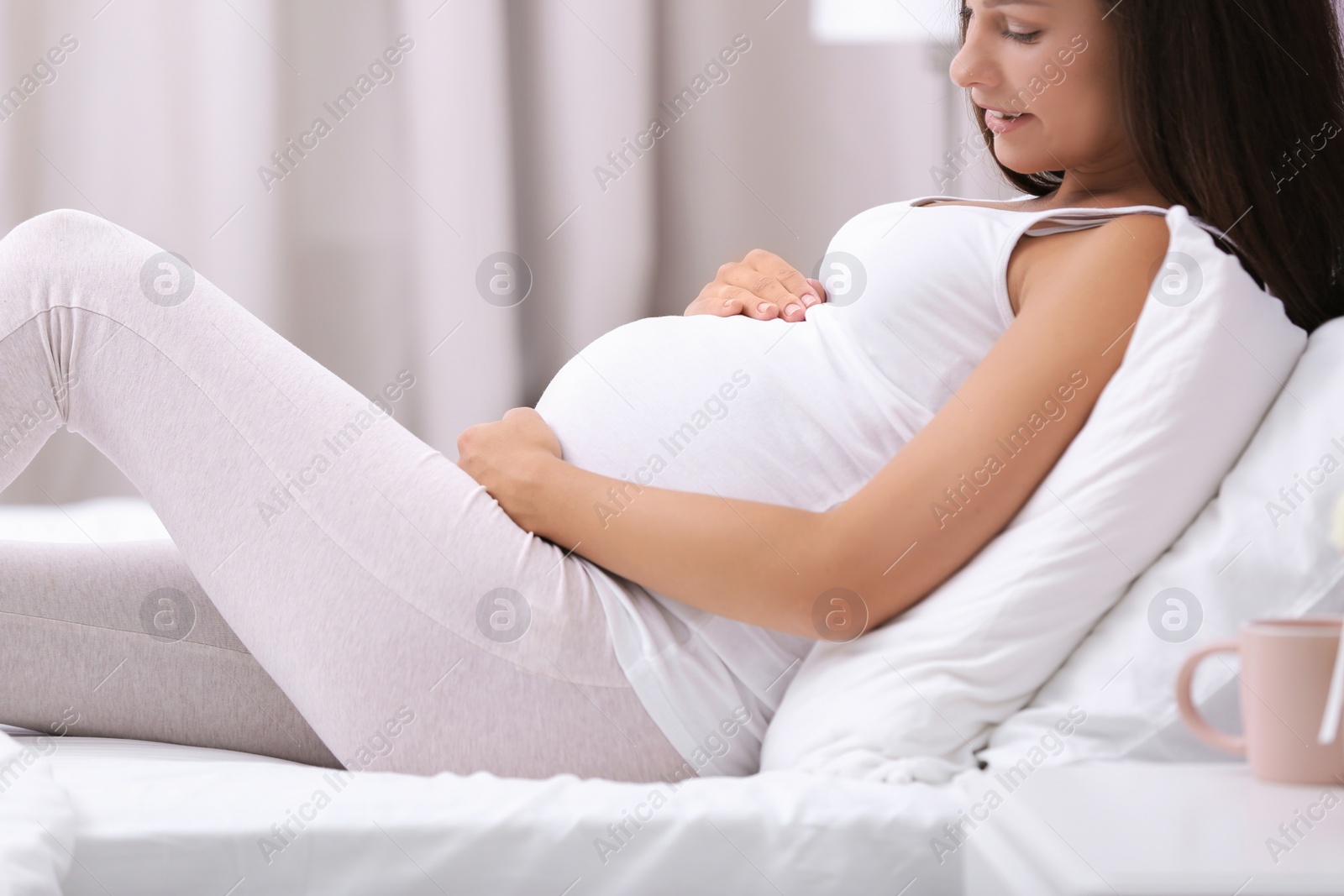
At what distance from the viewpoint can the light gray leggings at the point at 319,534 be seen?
0.68m

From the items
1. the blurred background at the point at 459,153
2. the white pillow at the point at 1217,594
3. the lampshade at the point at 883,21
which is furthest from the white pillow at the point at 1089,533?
the lampshade at the point at 883,21

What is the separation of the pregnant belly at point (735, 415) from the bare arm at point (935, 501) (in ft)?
0.18

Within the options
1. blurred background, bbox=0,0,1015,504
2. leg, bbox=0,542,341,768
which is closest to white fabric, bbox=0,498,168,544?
blurred background, bbox=0,0,1015,504

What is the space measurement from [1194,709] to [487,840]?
0.35 meters

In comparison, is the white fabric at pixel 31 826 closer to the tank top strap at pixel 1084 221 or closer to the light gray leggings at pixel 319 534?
the light gray leggings at pixel 319 534

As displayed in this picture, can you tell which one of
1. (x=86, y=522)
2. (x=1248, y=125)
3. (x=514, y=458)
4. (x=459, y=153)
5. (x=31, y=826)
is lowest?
(x=86, y=522)

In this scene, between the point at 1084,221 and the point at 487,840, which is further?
the point at 1084,221

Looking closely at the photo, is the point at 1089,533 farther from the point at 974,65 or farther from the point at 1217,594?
the point at 974,65

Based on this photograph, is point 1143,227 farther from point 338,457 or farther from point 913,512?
point 338,457

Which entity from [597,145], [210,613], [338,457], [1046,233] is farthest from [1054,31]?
[597,145]

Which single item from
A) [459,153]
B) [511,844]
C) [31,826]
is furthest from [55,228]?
[459,153]

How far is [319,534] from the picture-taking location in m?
0.68

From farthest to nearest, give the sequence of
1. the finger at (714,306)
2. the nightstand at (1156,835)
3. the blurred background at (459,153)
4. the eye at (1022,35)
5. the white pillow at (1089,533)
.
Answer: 1. the blurred background at (459,153)
2. the finger at (714,306)
3. the eye at (1022,35)
4. the white pillow at (1089,533)
5. the nightstand at (1156,835)

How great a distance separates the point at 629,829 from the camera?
55cm
